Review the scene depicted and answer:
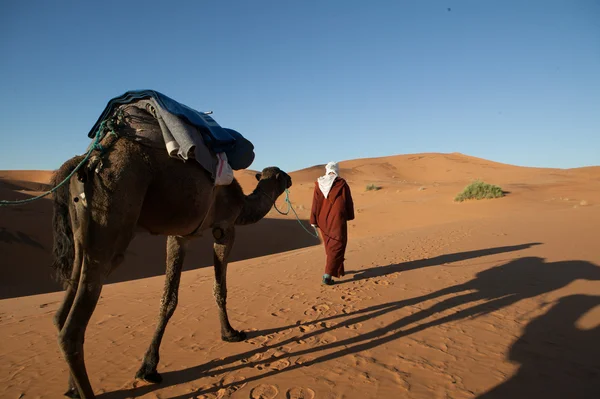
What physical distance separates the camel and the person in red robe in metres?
3.96

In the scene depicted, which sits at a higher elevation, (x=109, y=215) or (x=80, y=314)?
(x=109, y=215)

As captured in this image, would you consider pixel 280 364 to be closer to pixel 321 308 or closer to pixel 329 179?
pixel 321 308

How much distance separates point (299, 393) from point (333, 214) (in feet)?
15.3

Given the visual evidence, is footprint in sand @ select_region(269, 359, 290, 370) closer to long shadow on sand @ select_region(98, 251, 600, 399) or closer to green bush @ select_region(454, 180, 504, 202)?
long shadow on sand @ select_region(98, 251, 600, 399)

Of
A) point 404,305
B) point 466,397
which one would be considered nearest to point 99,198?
point 466,397

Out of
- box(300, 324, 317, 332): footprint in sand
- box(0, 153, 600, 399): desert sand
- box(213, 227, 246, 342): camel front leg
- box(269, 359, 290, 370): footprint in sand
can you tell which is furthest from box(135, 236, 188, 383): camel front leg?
box(300, 324, 317, 332): footprint in sand

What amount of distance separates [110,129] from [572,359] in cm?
472

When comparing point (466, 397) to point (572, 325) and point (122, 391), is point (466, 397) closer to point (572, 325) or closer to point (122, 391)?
point (572, 325)

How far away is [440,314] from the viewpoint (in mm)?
4949

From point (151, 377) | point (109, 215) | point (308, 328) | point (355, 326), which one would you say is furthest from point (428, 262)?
point (109, 215)

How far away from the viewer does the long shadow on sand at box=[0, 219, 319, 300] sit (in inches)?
412

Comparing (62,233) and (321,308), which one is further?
(321,308)

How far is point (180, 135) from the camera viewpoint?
2934mm

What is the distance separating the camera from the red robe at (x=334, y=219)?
→ 707 centimetres
